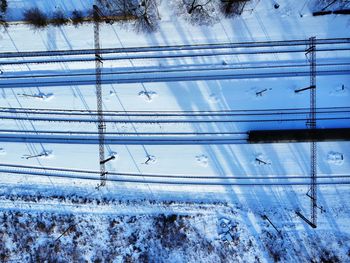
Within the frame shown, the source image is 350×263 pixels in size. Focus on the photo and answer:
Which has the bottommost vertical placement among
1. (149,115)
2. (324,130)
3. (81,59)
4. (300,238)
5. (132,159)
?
(300,238)

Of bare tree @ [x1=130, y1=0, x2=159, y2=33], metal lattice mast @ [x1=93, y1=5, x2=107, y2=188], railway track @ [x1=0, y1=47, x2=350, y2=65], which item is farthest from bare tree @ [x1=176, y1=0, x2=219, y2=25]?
metal lattice mast @ [x1=93, y1=5, x2=107, y2=188]

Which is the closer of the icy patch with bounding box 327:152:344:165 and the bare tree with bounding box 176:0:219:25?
the bare tree with bounding box 176:0:219:25

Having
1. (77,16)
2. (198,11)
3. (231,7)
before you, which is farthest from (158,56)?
(77,16)

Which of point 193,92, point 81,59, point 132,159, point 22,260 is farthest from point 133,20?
point 22,260

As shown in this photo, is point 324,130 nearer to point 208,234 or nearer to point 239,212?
point 239,212

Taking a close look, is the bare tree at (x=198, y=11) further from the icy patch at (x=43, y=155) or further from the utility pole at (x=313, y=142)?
the icy patch at (x=43, y=155)

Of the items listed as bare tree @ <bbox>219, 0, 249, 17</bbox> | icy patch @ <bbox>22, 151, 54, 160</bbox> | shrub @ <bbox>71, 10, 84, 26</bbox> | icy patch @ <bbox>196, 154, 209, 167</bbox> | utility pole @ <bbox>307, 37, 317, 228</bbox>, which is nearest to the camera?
bare tree @ <bbox>219, 0, 249, 17</bbox>

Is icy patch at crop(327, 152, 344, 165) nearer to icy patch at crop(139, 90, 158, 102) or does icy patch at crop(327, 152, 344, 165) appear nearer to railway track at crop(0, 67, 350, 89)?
railway track at crop(0, 67, 350, 89)
